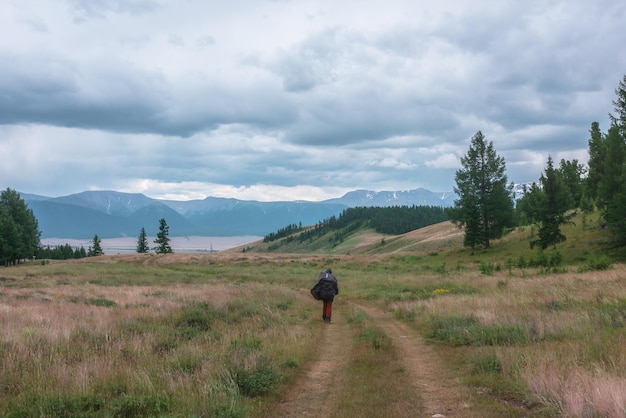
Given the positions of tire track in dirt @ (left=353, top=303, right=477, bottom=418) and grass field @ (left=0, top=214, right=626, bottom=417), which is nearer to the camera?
grass field @ (left=0, top=214, right=626, bottom=417)

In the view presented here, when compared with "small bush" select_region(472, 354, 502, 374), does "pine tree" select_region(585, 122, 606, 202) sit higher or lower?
higher

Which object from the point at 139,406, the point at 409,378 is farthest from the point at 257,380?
the point at 409,378

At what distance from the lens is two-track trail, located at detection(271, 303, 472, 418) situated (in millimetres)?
6738

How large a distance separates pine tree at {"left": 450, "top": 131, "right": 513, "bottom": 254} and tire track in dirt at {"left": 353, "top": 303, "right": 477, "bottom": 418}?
4595 centimetres

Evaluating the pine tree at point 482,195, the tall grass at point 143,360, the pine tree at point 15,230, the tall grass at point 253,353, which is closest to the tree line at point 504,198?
the pine tree at point 482,195

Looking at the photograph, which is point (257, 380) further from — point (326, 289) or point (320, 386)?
point (326, 289)

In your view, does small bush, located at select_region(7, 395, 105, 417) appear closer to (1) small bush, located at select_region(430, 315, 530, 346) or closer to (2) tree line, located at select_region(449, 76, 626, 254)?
(1) small bush, located at select_region(430, 315, 530, 346)

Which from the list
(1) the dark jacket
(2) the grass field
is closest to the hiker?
(1) the dark jacket

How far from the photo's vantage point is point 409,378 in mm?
8492

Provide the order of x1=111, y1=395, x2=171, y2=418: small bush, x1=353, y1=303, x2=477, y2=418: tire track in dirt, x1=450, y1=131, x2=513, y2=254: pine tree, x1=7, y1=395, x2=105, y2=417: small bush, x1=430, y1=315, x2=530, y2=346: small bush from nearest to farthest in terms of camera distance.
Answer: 1. x1=7, y1=395, x2=105, y2=417: small bush
2. x1=111, y1=395, x2=171, y2=418: small bush
3. x1=353, y1=303, x2=477, y2=418: tire track in dirt
4. x1=430, y1=315, x2=530, y2=346: small bush
5. x1=450, y1=131, x2=513, y2=254: pine tree

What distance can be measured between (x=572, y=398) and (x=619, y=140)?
3957cm

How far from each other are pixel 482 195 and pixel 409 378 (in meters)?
52.2

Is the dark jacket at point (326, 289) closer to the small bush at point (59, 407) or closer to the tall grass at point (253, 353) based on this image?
the tall grass at point (253, 353)

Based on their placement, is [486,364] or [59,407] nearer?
[59,407]
